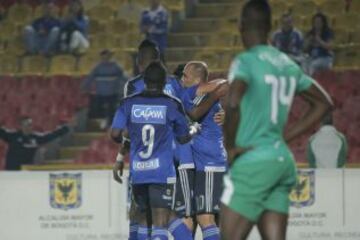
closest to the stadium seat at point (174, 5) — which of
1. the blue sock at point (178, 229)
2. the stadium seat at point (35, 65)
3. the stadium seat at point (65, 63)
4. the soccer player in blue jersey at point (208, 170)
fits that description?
the stadium seat at point (65, 63)

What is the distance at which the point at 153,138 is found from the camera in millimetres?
9164

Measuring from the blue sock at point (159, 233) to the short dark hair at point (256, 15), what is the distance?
11.5ft

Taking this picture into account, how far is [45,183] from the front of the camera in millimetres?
13570

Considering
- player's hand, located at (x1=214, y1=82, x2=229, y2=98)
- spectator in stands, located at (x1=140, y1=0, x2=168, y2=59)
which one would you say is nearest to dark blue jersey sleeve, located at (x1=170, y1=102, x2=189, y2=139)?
player's hand, located at (x1=214, y1=82, x2=229, y2=98)

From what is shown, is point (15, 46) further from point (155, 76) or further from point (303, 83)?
point (303, 83)

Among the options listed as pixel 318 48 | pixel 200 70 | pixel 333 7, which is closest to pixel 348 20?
pixel 333 7

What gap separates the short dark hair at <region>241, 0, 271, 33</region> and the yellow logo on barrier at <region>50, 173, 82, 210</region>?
7.85m

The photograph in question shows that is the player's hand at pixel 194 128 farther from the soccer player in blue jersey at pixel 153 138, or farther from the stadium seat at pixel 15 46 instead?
the stadium seat at pixel 15 46

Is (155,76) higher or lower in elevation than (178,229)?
higher

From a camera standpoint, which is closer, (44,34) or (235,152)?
(235,152)

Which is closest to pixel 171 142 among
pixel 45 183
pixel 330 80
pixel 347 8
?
pixel 45 183

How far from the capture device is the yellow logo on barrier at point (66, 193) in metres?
13.6

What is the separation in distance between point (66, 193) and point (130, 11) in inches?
293

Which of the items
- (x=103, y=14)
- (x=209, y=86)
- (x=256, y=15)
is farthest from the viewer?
(x=103, y=14)
